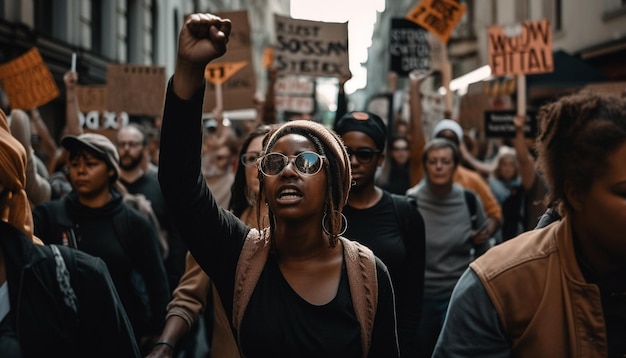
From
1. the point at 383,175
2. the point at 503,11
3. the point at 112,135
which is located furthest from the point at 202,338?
the point at 503,11

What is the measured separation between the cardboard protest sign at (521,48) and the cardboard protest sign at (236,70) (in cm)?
298

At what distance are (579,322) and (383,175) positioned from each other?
15.7 ft

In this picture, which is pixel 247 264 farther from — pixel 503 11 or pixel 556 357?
pixel 503 11

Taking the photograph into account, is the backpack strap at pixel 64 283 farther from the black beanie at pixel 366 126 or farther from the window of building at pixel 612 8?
the window of building at pixel 612 8

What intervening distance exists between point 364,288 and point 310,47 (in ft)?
20.7

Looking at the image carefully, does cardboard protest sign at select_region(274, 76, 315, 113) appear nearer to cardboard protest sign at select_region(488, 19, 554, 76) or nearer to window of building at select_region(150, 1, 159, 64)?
cardboard protest sign at select_region(488, 19, 554, 76)

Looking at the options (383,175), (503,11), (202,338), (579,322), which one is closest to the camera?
(579,322)

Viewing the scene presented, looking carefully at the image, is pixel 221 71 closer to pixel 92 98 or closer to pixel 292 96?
pixel 92 98

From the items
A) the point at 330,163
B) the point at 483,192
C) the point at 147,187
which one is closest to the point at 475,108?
the point at 483,192

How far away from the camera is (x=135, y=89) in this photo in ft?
28.3

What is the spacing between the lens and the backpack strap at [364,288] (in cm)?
234

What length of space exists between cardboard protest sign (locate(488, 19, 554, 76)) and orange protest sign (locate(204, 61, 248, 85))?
3.00 m

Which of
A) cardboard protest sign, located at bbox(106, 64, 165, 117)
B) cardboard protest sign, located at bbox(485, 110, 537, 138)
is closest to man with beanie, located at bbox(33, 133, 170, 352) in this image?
cardboard protest sign, located at bbox(106, 64, 165, 117)

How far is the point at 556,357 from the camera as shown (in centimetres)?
197
